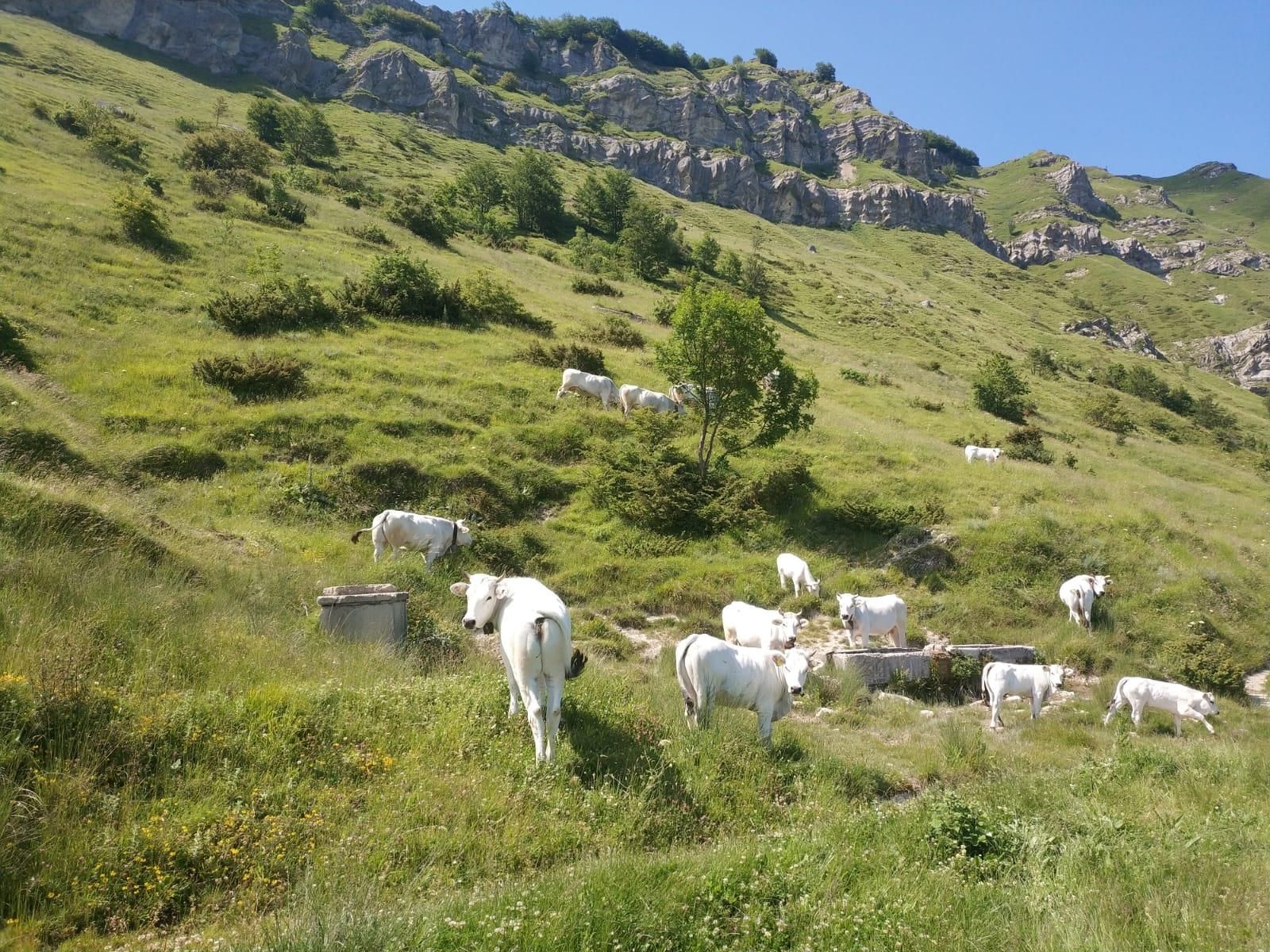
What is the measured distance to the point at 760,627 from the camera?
11.9m

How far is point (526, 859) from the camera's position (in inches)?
198

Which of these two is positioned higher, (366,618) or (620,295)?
(620,295)

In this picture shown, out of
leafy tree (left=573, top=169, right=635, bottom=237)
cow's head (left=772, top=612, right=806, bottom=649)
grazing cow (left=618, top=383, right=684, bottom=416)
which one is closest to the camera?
cow's head (left=772, top=612, right=806, bottom=649)

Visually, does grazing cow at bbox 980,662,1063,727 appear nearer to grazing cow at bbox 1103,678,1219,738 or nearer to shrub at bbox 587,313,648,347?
grazing cow at bbox 1103,678,1219,738

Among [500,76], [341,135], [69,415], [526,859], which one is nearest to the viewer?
[526,859]

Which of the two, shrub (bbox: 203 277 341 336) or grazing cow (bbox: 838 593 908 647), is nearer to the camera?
grazing cow (bbox: 838 593 908 647)

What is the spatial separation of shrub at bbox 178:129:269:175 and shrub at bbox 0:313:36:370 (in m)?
30.2

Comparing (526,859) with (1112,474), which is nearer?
(526,859)

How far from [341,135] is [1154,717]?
103450 millimetres

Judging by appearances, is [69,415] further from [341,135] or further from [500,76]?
[500,76]

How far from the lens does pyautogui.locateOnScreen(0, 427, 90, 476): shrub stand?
1153cm

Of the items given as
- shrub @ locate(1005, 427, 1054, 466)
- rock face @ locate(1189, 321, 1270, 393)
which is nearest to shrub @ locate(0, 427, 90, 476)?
shrub @ locate(1005, 427, 1054, 466)

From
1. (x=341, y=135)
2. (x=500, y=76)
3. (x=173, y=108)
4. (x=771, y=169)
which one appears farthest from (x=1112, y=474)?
(x=500, y=76)

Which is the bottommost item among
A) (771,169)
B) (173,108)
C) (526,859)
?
(526,859)
